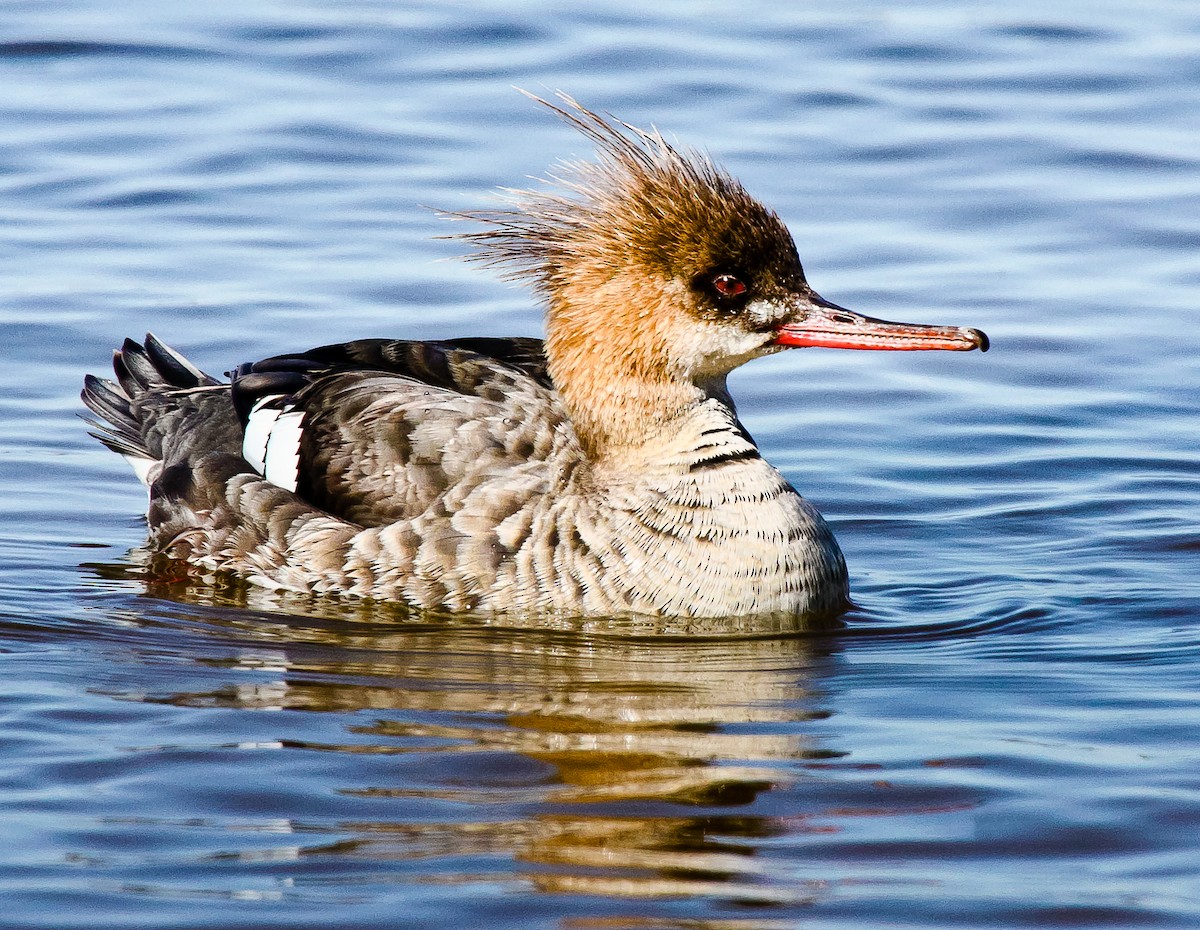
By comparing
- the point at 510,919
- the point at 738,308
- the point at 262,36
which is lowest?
the point at 510,919

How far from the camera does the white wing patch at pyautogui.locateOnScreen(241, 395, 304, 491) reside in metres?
8.09

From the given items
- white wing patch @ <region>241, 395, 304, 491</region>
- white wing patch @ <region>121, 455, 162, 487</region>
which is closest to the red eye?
white wing patch @ <region>241, 395, 304, 491</region>

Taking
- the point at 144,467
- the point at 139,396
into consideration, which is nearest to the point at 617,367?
the point at 144,467

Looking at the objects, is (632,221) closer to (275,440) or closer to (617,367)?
(617,367)

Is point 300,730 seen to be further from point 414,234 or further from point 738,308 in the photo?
point 414,234

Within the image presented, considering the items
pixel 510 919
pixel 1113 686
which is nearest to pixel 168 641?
pixel 510 919

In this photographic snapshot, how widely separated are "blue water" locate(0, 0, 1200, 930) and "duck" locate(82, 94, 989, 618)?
0.23m

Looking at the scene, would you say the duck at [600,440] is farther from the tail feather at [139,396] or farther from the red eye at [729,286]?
the tail feather at [139,396]

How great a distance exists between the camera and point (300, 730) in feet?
20.3

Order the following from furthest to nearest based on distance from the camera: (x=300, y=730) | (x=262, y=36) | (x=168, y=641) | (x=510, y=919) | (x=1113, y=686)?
(x=262, y=36) < (x=168, y=641) < (x=1113, y=686) < (x=300, y=730) < (x=510, y=919)

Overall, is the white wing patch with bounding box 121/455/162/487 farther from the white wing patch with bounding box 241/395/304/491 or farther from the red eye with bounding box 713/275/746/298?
the red eye with bounding box 713/275/746/298

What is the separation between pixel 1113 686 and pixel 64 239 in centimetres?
742

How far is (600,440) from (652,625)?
0.76 metres

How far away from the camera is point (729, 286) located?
24.3 feet
